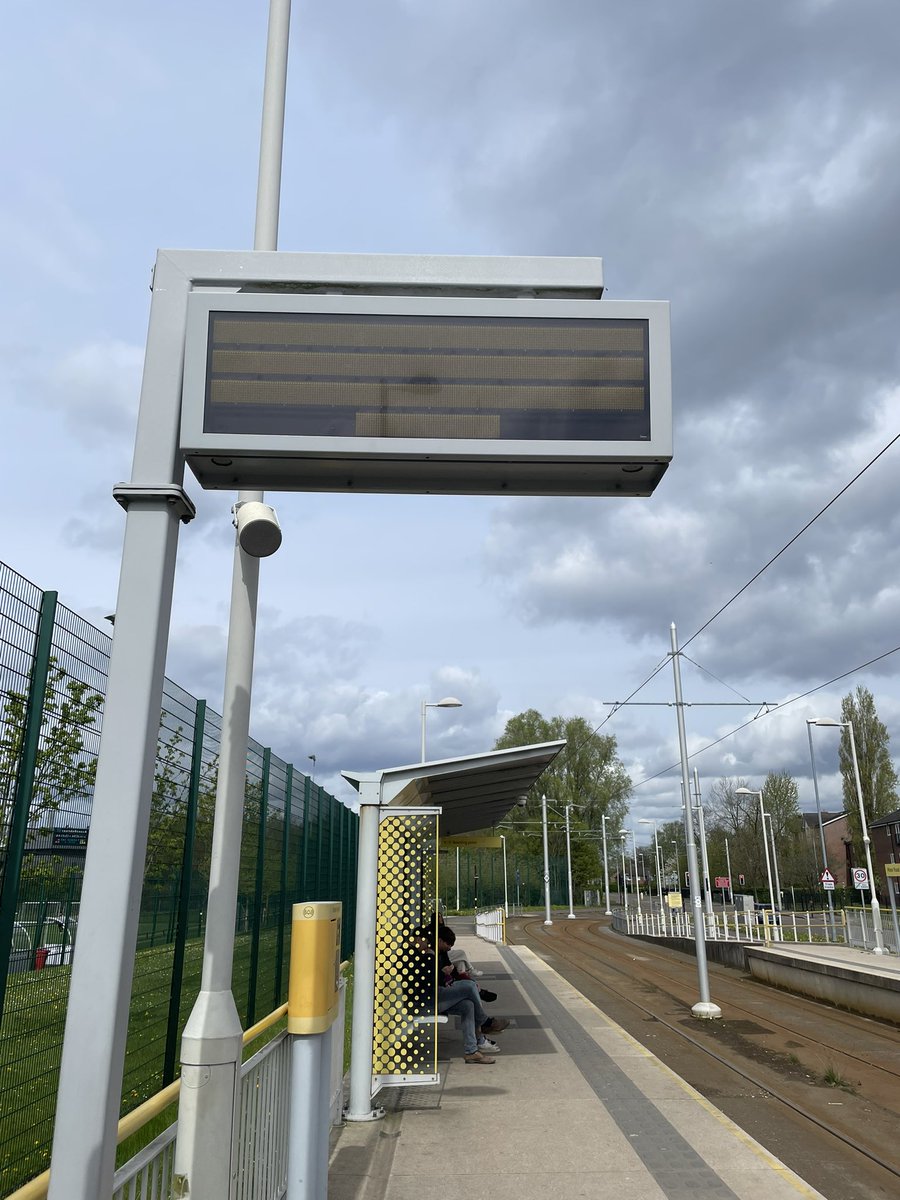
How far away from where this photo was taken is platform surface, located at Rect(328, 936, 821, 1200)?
5.95 meters

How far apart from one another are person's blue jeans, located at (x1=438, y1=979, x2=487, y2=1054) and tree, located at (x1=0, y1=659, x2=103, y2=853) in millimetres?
7181

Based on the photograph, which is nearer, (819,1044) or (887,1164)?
(887,1164)

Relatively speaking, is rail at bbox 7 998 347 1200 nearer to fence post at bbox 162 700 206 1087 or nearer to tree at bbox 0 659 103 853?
fence post at bbox 162 700 206 1087

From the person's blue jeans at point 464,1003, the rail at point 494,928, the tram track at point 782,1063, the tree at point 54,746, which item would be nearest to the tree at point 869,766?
the rail at point 494,928

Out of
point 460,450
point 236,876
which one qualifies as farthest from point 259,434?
point 236,876

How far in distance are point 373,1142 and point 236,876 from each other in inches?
129

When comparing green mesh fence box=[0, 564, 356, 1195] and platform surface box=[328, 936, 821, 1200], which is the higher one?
green mesh fence box=[0, 564, 356, 1195]

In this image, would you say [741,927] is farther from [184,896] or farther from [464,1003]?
[184,896]

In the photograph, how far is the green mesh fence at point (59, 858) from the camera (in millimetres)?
3799

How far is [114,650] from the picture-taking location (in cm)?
322

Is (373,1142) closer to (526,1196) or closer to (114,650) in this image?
(526,1196)

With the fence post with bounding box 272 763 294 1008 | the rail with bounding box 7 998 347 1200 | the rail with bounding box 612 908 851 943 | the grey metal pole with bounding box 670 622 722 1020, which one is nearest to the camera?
the rail with bounding box 7 998 347 1200

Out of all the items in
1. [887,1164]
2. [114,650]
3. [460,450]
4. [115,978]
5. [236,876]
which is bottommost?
[887,1164]

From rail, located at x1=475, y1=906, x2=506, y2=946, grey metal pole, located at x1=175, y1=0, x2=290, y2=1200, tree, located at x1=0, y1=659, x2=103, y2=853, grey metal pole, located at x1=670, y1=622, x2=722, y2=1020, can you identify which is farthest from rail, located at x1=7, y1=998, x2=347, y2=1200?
rail, located at x1=475, y1=906, x2=506, y2=946
